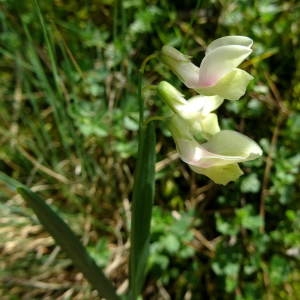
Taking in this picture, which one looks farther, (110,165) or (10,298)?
(110,165)

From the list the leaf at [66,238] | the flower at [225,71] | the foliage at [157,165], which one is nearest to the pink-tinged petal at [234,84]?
the flower at [225,71]

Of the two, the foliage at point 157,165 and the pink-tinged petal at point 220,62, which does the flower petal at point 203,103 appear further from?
the foliage at point 157,165

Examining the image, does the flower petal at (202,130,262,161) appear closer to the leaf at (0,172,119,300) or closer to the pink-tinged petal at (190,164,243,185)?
the pink-tinged petal at (190,164,243,185)

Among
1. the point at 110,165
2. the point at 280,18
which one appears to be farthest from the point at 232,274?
the point at 280,18

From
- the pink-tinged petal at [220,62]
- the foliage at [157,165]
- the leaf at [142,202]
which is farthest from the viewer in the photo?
the foliage at [157,165]

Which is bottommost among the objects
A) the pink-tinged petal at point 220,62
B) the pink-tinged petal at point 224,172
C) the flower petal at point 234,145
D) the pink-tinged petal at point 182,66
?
the pink-tinged petal at point 224,172

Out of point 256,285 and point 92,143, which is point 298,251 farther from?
point 92,143

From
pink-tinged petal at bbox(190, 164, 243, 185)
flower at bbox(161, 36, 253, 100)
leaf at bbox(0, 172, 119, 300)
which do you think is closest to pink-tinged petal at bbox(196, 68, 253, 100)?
flower at bbox(161, 36, 253, 100)
